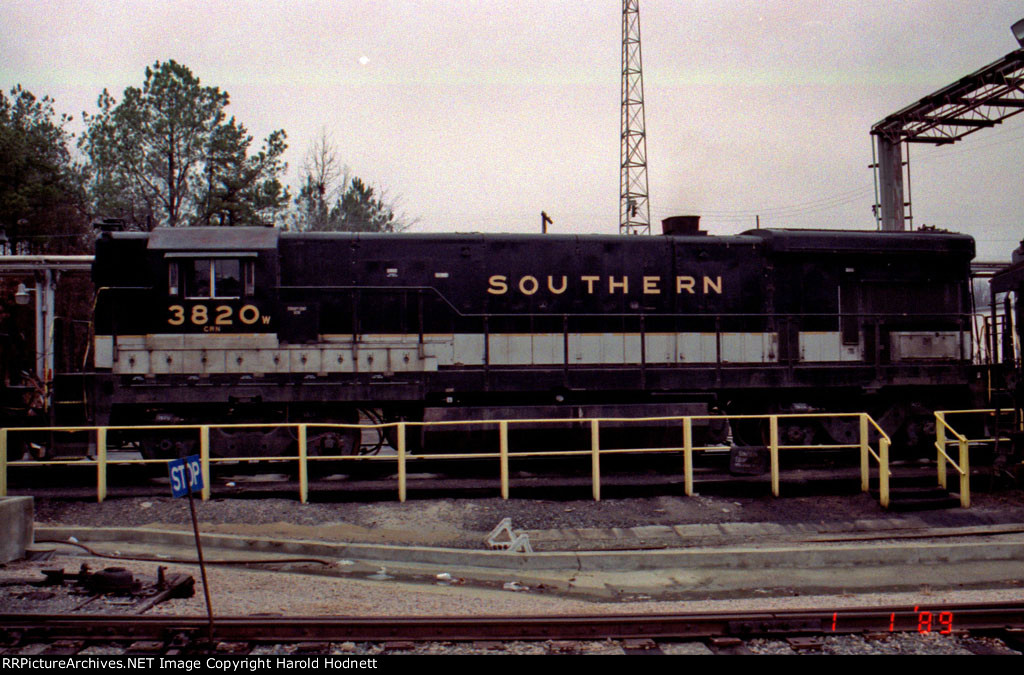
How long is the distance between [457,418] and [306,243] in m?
3.55

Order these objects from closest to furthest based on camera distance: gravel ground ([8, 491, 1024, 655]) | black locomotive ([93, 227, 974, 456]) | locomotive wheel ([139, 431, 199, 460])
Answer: gravel ground ([8, 491, 1024, 655]), locomotive wheel ([139, 431, 199, 460]), black locomotive ([93, 227, 974, 456])

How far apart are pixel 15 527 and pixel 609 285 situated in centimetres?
839

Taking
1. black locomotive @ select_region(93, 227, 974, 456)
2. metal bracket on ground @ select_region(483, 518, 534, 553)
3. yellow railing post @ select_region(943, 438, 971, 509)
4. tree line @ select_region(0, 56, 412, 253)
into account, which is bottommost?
metal bracket on ground @ select_region(483, 518, 534, 553)

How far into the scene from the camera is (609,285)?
37.4 feet

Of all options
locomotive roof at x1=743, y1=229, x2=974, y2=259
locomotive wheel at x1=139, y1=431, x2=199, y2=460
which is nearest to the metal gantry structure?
locomotive roof at x1=743, y1=229, x2=974, y2=259

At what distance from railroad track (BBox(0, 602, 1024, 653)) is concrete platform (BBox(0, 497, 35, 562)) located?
7.50 feet

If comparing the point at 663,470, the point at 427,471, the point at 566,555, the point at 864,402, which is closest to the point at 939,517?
the point at 864,402

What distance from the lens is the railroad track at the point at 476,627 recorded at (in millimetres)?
5117

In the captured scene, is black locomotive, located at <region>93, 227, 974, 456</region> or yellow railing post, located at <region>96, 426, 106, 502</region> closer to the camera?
yellow railing post, located at <region>96, 426, 106, 502</region>

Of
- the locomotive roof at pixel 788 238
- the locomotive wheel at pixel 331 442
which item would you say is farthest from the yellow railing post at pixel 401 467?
the locomotive roof at pixel 788 238

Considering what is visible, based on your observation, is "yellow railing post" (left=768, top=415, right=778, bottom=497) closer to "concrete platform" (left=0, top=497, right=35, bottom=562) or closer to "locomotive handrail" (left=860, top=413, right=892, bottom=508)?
"locomotive handrail" (left=860, top=413, right=892, bottom=508)

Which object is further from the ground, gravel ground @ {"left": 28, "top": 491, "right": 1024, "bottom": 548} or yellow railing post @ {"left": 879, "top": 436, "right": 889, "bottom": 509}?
yellow railing post @ {"left": 879, "top": 436, "right": 889, "bottom": 509}

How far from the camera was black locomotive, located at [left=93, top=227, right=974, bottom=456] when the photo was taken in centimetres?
1021

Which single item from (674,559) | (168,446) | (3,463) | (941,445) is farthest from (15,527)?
(941,445)
